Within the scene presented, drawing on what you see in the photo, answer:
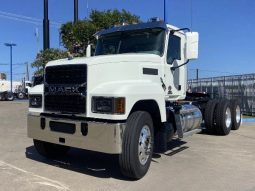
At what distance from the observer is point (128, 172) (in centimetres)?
694

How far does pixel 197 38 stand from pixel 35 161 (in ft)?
14.0

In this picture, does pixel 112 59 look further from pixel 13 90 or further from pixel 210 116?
pixel 13 90

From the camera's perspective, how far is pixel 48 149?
28.3 ft

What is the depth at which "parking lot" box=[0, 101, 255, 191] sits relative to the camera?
676 cm

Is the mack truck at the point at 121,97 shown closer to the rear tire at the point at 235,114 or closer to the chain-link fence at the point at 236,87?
A: the rear tire at the point at 235,114

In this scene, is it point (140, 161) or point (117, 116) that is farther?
point (140, 161)

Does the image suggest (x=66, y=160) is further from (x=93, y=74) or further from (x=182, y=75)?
(x=182, y=75)

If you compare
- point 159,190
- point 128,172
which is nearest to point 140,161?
point 128,172

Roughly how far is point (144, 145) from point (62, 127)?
149 cm

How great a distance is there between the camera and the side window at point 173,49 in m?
9.04

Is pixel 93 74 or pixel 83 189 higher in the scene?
pixel 93 74

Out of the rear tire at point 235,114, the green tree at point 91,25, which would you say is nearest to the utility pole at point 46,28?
the green tree at point 91,25

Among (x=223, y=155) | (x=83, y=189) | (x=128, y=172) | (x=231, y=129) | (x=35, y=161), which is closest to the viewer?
(x=83, y=189)

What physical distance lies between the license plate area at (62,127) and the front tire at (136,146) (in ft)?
3.21
